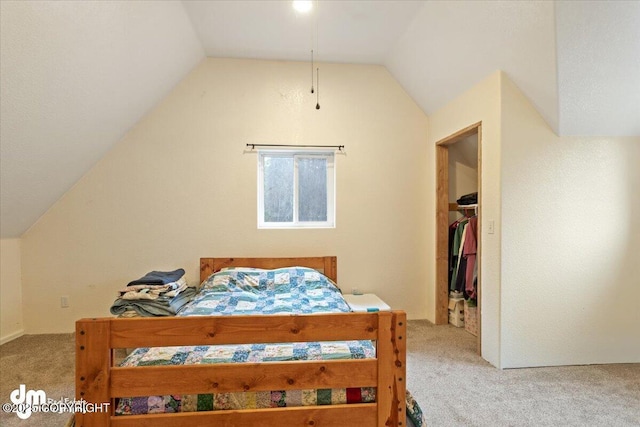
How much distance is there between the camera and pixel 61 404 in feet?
6.32

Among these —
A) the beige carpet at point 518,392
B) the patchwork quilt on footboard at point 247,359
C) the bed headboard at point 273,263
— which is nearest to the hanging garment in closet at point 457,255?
the beige carpet at point 518,392

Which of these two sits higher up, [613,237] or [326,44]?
[326,44]

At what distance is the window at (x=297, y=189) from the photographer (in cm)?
349

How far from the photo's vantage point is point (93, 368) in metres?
1.25

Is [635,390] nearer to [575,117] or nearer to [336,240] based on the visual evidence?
[575,117]

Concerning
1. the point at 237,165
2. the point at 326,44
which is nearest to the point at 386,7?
the point at 326,44

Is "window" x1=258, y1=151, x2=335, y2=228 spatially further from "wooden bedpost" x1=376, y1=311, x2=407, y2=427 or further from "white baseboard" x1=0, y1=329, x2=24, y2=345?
"white baseboard" x1=0, y1=329, x2=24, y2=345

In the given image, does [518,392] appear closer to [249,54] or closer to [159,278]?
[159,278]

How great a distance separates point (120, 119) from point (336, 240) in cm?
236

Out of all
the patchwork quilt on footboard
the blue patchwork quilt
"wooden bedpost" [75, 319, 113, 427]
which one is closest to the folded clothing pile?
the blue patchwork quilt

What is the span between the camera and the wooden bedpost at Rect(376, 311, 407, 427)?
1.34 metres

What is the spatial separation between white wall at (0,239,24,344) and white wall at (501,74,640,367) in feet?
13.9

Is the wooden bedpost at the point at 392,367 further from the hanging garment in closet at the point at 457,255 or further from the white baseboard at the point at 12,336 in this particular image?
the white baseboard at the point at 12,336

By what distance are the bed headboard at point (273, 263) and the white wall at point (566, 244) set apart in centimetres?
159
